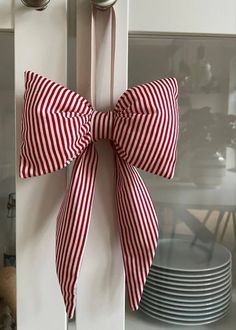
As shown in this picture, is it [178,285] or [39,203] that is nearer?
[39,203]

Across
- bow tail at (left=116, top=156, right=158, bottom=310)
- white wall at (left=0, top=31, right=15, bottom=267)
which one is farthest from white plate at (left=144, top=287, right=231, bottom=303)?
white wall at (left=0, top=31, right=15, bottom=267)

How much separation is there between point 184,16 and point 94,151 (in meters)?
0.22

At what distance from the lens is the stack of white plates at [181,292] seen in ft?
2.19

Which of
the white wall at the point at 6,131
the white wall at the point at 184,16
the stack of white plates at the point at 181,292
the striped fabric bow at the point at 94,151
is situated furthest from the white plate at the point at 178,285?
the white wall at the point at 184,16

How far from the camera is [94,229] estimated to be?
555 mm

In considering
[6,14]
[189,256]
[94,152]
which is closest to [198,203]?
[189,256]

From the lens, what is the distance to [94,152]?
535mm

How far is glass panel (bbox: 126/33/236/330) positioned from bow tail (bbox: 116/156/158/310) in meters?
0.11

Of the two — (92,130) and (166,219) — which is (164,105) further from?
(166,219)

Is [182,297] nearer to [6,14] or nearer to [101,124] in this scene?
[101,124]

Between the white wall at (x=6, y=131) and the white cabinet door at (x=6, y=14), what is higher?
the white cabinet door at (x=6, y=14)

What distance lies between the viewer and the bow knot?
A: 1.67 feet

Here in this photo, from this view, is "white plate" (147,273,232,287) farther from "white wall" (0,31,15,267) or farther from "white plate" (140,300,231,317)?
"white wall" (0,31,15,267)

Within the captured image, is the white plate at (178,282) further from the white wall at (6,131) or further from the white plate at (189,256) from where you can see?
the white wall at (6,131)
